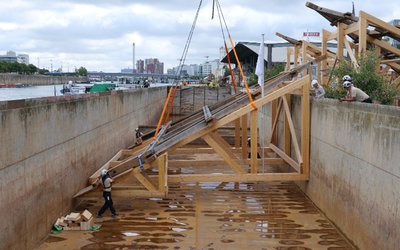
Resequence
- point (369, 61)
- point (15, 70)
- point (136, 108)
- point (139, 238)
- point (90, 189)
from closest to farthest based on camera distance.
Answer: point (139, 238) < point (90, 189) < point (369, 61) < point (136, 108) < point (15, 70)

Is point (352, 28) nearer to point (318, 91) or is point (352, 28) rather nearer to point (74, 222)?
point (318, 91)

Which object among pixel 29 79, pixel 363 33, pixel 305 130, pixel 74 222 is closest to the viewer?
pixel 74 222

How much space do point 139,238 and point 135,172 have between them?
2.64m

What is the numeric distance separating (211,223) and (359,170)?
3.76m

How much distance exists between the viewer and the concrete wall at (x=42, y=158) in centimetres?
823

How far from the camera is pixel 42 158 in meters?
9.98

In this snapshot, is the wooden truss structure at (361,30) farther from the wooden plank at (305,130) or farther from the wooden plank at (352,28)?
the wooden plank at (305,130)

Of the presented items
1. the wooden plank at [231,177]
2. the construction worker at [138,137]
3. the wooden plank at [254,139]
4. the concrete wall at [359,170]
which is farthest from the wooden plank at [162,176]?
the construction worker at [138,137]

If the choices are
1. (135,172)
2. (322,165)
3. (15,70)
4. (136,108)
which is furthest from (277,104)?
(15,70)

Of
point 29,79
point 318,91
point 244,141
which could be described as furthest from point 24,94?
point 29,79

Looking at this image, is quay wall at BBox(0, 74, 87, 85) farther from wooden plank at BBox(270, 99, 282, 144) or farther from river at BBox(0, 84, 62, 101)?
wooden plank at BBox(270, 99, 282, 144)

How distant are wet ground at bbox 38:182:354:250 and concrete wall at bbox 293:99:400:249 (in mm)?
657

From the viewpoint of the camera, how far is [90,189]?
12.3m

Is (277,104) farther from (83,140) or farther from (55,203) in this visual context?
(55,203)
